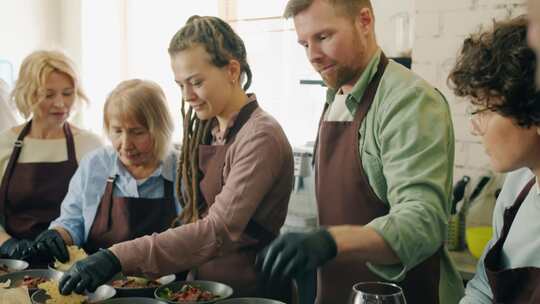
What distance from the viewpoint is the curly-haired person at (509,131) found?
3.33 feet

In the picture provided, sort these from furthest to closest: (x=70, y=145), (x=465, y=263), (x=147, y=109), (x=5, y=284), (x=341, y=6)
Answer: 1. (x=70, y=145)
2. (x=465, y=263)
3. (x=147, y=109)
4. (x=5, y=284)
5. (x=341, y=6)

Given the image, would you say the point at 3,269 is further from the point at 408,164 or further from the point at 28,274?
the point at 408,164

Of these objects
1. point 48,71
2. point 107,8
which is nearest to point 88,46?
point 107,8

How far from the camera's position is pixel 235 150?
5.22 ft

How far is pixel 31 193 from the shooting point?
221cm

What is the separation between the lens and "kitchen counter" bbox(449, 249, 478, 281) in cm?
211

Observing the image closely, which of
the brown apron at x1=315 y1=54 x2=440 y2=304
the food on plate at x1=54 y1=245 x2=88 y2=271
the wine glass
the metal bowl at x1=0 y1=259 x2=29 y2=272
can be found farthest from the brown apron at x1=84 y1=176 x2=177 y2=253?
the wine glass

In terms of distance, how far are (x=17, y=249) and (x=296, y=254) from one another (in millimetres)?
1284

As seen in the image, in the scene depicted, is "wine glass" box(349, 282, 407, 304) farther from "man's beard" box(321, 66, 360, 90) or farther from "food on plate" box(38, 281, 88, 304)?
"food on plate" box(38, 281, 88, 304)

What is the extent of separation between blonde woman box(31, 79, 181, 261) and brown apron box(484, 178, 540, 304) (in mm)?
1036

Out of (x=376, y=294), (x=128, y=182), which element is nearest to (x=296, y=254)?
(x=376, y=294)

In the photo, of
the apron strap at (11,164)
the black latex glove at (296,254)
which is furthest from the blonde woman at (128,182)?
the black latex glove at (296,254)

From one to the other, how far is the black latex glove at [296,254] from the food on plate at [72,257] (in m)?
0.96

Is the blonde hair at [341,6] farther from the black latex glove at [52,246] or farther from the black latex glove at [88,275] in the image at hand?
the black latex glove at [52,246]
